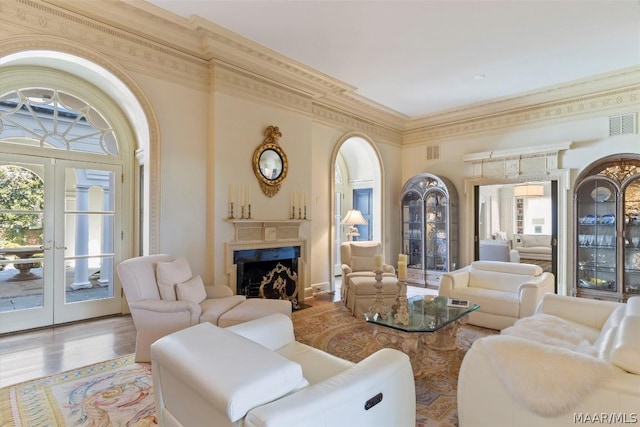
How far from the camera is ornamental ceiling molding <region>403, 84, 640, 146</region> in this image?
4.83 m

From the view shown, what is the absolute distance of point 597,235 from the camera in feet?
15.7

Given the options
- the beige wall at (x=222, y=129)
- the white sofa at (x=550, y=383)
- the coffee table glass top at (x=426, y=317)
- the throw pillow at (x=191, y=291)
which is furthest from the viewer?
the beige wall at (x=222, y=129)

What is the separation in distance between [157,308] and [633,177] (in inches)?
234

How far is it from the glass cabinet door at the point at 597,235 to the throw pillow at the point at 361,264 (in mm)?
3036

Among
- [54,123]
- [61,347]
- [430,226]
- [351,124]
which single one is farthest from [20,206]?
[430,226]

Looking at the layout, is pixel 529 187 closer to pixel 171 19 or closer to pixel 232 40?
pixel 232 40

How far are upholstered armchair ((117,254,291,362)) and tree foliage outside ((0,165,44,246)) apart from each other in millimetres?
1583

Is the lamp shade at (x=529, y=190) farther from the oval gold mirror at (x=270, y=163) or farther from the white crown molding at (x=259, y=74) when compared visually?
the oval gold mirror at (x=270, y=163)

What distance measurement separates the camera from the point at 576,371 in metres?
1.58

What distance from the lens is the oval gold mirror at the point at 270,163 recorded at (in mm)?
4492

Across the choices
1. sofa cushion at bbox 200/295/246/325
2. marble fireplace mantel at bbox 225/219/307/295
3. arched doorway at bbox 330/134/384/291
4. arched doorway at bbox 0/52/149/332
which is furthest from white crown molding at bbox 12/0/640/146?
sofa cushion at bbox 200/295/246/325

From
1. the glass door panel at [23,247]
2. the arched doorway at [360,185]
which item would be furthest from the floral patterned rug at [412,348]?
the glass door panel at [23,247]

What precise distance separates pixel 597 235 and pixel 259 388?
5542 millimetres

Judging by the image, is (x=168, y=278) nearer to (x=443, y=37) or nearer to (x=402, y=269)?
(x=402, y=269)
